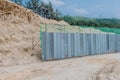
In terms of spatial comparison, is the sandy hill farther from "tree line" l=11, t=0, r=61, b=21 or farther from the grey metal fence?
"tree line" l=11, t=0, r=61, b=21

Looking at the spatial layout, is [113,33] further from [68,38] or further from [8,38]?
[8,38]

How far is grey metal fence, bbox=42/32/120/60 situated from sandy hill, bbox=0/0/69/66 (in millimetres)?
1631

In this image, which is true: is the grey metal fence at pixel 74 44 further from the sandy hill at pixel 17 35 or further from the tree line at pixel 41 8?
the tree line at pixel 41 8

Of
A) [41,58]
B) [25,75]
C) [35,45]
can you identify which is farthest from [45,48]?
[25,75]

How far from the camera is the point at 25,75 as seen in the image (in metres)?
15.1

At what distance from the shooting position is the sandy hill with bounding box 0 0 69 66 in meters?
22.1

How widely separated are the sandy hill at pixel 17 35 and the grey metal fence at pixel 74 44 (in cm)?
163

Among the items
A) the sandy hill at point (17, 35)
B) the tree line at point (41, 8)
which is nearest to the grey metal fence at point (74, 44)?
the sandy hill at point (17, 35)

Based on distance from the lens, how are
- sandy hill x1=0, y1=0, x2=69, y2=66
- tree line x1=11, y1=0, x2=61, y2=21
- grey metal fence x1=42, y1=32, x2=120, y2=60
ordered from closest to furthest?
1. sandy hill x1=0, y1=0, x2=69, y2=66
2. grey metal fence x1=42, y1=32, x2=120, y2=60
3. tree line x1=11, y1=0, x2=61, y2=21

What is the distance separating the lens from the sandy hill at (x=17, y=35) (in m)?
22.1

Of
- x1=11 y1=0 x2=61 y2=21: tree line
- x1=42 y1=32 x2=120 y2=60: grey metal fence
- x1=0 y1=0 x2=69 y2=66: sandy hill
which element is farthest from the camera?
x1=11 y1=0 x2=61 y2=21: tree line

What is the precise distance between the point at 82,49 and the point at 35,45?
17.3ft

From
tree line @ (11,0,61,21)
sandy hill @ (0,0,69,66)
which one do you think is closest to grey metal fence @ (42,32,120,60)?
sandy hill @ (0,0,69,66)

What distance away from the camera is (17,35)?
84.9ft
